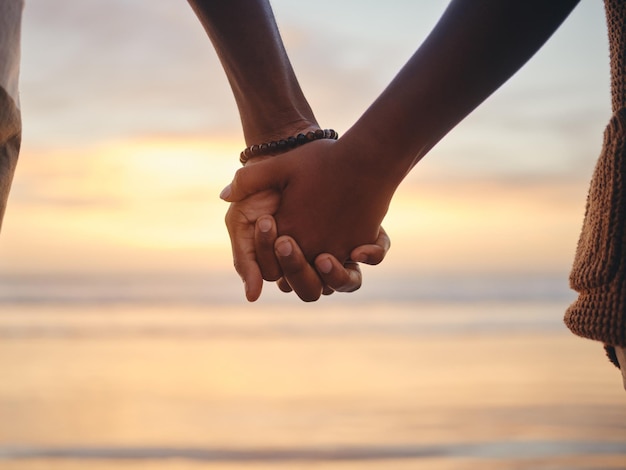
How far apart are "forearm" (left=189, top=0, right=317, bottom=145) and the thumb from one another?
0.37ft

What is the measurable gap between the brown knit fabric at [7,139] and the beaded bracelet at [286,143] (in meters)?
0.74

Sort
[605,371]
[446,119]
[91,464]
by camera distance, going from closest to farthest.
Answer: [446,119]
[91,464]
[605,371]

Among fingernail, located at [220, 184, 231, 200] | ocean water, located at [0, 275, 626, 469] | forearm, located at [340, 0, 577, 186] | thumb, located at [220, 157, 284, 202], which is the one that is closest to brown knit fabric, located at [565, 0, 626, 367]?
forearm, located at [340, 0, 577, 186]

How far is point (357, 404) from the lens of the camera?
3951 millimetres

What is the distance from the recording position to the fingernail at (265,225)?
1940 mm

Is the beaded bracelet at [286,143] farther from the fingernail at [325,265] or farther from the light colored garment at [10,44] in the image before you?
the light colored garment at [10,44]

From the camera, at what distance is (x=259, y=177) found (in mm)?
1965

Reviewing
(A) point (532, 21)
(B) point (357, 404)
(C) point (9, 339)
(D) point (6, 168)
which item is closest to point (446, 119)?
(A) point (532, 21)

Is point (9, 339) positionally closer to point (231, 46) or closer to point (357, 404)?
point (357, 404)

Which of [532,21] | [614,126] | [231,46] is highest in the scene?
[231,46]

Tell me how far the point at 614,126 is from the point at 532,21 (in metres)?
0.39

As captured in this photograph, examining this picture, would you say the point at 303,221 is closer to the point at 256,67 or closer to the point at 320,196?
the point at 320,196

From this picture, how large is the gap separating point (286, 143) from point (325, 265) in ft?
1.17

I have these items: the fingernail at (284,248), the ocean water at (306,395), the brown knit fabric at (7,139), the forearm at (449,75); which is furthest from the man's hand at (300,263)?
the ocean water at (306,395)
